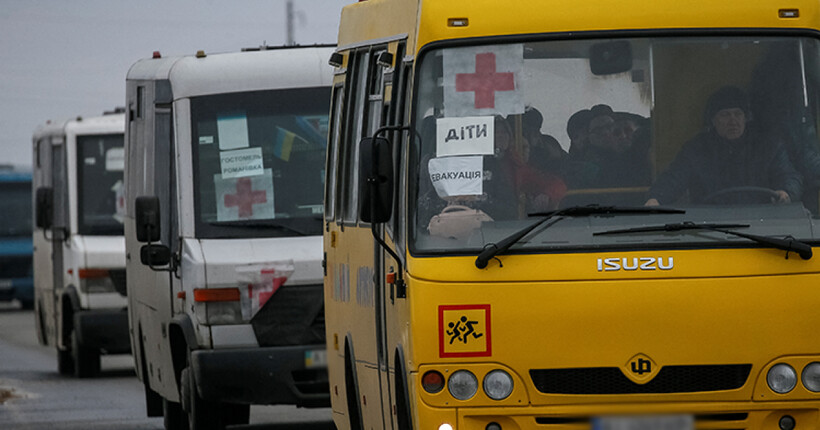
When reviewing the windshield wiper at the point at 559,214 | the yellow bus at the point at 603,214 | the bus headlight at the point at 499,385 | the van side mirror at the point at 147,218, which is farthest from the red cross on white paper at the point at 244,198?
the bus headlight at the point at 499,385

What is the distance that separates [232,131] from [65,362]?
35.0ft

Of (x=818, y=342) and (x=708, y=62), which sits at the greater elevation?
(x=708, y=62)

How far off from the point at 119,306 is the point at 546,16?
43.2ft

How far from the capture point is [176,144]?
43.5ft

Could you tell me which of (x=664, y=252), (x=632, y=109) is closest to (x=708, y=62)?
(x=632, y=109)

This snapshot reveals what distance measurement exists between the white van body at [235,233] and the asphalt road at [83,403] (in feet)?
6.35

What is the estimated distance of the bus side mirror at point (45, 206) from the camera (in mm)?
22375

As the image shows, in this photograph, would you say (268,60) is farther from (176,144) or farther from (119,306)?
(119,306)

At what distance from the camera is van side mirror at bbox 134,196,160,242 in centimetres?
1312

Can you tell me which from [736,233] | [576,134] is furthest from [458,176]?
[736,233]

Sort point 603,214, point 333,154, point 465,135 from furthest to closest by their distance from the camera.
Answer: point 333,154, point 465,135, point 603,214

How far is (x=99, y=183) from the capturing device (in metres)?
21.7

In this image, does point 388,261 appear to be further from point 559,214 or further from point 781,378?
point 781,378

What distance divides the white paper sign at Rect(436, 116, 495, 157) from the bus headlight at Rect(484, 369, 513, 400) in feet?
3.17
